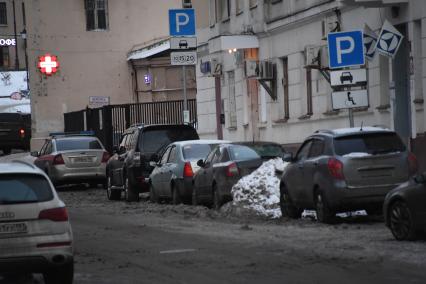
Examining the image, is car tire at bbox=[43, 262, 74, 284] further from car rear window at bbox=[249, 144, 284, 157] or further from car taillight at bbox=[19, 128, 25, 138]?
car taillight at bbox=[19, 128, 25, 138]

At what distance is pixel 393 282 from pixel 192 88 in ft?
131

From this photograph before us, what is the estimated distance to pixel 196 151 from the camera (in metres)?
22.9

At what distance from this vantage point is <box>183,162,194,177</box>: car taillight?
22.1 metres

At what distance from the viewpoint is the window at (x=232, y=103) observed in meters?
34.8

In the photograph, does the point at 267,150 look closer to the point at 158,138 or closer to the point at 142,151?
the point at 142,151

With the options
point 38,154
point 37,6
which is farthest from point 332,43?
point 37,6

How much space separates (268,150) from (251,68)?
10694mm

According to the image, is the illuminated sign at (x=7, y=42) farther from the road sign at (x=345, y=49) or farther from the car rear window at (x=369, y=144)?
the car rear window at (x=369, y=144)

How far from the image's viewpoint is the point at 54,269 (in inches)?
415

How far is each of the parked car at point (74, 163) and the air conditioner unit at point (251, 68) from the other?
527cm

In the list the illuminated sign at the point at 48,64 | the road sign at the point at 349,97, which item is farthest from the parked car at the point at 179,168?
the illuminated sign at the point at 48,64

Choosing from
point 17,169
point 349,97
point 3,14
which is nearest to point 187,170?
point 349,97

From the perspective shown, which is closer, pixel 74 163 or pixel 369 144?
pixel 369 144

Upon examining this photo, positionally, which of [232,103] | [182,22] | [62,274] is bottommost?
[62,274]
